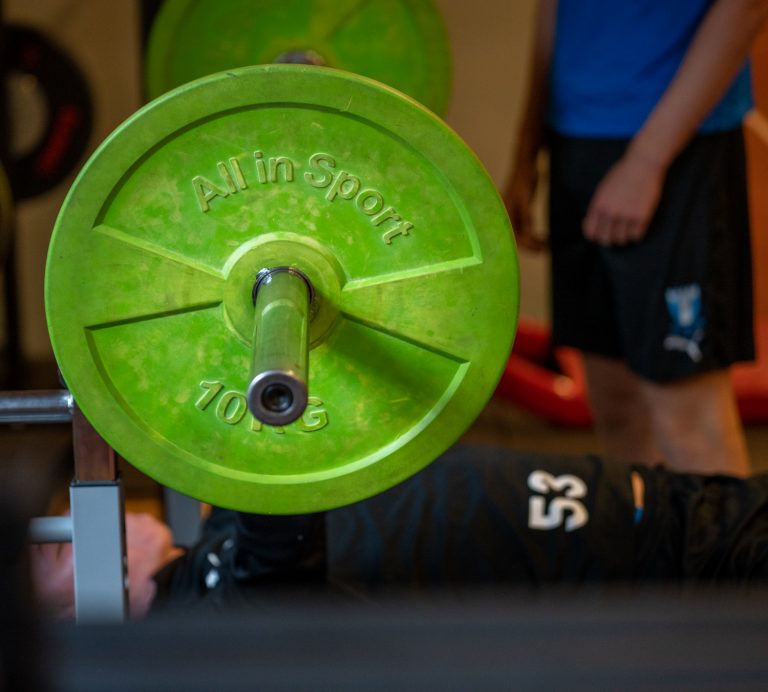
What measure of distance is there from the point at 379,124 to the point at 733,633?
505 mm

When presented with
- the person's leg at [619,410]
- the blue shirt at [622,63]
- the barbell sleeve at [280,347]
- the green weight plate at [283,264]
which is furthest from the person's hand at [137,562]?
the blue shirt at [622,63]

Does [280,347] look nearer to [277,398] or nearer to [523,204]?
[277,398]

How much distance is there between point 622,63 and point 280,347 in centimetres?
97

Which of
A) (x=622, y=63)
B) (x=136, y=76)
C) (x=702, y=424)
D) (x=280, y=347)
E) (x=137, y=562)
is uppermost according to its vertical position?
(x=136, y=76)

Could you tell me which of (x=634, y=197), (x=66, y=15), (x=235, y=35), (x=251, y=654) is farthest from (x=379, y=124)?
(x=66, y=15)

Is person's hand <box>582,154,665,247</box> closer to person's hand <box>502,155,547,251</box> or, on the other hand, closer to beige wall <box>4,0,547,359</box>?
person's hand <box>502,155,547,251</box>

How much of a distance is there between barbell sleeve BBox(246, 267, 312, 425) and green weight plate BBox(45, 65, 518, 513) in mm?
29

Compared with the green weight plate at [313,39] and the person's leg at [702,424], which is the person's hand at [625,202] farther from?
the green weight plate at [313,39]

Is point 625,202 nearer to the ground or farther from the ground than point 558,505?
farther from the ground

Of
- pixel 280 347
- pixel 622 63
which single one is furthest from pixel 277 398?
pixel 622 63

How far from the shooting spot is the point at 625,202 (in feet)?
4.59

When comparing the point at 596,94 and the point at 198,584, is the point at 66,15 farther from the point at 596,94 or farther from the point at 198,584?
the point at 198,584

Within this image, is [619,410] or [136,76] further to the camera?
[136,76]

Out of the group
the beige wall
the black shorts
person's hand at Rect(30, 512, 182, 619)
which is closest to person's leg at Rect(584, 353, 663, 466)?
the black shorts
